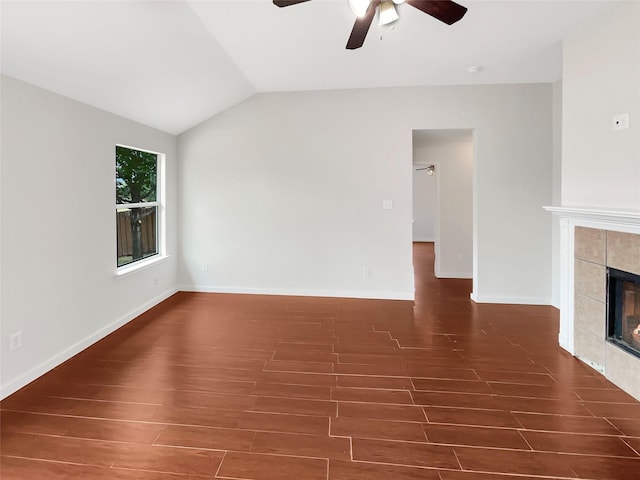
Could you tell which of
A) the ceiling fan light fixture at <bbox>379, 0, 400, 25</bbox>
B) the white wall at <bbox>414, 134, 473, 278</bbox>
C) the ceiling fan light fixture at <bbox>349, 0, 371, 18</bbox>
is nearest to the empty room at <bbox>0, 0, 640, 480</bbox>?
the ceiling fan light fixture at <bbox>379, 0, 400, 25</bbox>

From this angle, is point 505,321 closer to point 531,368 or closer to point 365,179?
point 531,368

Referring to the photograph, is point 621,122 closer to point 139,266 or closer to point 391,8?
point 391,8

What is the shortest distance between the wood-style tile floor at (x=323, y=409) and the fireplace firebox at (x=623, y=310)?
325 mm

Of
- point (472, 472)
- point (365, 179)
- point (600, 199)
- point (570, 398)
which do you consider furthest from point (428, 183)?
point (472, 472)

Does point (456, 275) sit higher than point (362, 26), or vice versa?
point (362, 26)

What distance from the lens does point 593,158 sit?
2.75 m

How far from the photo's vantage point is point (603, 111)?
263 centimetres

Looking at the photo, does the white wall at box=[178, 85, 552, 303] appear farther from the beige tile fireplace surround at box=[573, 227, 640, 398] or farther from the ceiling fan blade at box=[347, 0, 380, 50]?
the ceiling fan blade at box=[347, 0, 380, 50]

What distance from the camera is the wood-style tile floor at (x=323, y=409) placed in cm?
175

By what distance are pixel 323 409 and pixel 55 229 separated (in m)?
2.43

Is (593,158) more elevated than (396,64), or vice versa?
(396,64)

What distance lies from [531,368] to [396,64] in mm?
3127

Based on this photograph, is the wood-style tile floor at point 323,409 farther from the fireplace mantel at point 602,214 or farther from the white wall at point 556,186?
the fireplace mantel at point 602,214

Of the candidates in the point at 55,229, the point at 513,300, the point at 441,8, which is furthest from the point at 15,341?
the point at 513,300
